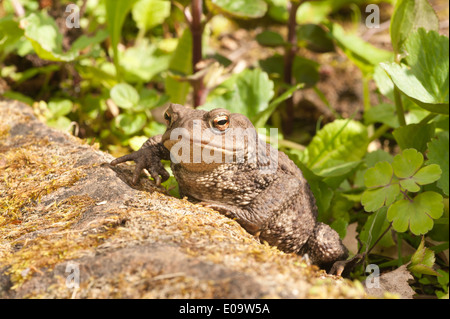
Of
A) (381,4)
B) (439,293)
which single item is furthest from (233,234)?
(381,4)

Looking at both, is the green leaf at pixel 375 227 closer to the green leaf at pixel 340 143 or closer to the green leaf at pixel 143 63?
the green leaf at pixel 340 143

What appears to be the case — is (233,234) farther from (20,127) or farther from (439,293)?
(20,127)

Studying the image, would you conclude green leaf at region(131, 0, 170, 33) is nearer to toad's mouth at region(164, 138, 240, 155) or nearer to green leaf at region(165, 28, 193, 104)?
green leaf at region(165, 28, 193, 104)

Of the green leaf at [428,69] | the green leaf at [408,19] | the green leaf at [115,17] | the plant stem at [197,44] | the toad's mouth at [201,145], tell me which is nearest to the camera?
the toad's mouth at [201,145]

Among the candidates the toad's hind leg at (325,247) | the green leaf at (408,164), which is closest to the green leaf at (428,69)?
the green leaf at (408,164)

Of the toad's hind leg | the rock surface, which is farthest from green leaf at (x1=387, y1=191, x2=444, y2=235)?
the rock surface

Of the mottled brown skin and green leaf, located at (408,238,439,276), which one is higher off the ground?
the mottled brown skin
